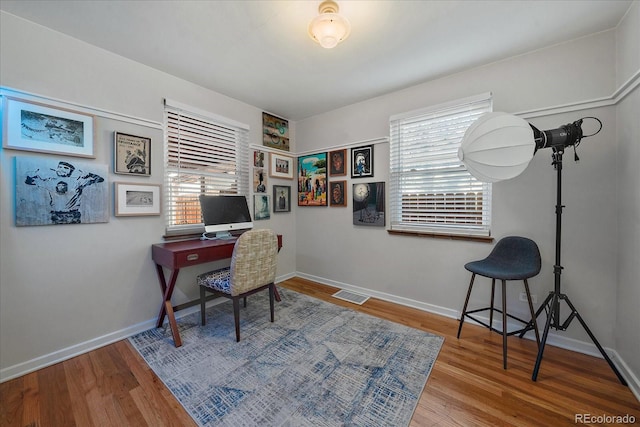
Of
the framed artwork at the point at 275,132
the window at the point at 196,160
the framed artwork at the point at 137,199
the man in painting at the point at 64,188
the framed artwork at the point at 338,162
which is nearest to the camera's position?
the man in painting at the point at 64,188

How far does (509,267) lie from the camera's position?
1997mm

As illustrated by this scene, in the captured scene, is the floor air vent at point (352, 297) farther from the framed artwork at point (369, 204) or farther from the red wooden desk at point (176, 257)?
the red wooden desk at point (176, 257)

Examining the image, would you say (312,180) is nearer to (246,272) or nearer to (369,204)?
(369,204)

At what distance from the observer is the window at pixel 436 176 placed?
2402 mm

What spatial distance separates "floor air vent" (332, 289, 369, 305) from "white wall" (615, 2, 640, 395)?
208 cm

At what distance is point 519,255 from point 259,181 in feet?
9.82

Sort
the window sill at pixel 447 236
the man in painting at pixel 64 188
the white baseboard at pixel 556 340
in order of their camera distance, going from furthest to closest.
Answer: the window sill at pixel 447 236, the man in painting at pixel 64 188, the white baseboard at pixel 556 340

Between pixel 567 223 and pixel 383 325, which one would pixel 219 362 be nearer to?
pixel 383 325

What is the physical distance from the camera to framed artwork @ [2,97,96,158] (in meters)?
1.70

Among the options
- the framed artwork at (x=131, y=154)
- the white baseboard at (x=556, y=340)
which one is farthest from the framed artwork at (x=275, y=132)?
the white baseboard at (x=556, y=340)

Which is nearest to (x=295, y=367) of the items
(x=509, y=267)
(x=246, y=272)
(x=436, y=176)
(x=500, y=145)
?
(x=246, y=272)

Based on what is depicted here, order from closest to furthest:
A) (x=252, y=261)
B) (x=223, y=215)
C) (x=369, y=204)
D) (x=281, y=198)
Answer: (x=252, y=261) → (x=223, y=215) → (x=369, y=204) → (x=281, y=198)

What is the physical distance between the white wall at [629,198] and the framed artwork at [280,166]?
337 centimetres

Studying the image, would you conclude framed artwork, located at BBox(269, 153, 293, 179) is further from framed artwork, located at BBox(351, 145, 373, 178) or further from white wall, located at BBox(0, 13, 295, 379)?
white wall, located at BBox(0, 13, 295, 379)
